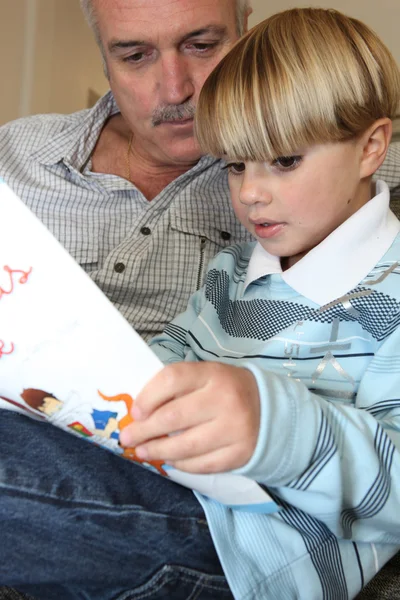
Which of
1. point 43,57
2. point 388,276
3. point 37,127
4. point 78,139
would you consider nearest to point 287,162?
point 388,276

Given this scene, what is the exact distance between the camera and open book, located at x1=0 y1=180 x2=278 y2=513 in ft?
2.05

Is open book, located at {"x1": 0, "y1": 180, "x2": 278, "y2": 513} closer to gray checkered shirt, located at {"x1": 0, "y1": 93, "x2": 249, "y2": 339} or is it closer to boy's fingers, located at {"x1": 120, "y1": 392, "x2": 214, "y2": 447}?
boy's fingers, located at {"x1": 120, "y1": 392, "x2": 214, "y2": 447}

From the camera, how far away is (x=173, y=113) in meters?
1.38

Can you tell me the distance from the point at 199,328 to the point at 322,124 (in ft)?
1.17

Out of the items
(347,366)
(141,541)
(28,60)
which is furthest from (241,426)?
(28,60)

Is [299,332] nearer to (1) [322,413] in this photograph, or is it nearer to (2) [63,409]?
(1) [322,413]

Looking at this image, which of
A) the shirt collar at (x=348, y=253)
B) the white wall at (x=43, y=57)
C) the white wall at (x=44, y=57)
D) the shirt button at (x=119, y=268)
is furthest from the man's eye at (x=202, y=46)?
the white wall at (x=43, y=57)

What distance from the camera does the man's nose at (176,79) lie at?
4.41 feet

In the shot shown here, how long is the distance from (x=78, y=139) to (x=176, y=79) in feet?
0.93

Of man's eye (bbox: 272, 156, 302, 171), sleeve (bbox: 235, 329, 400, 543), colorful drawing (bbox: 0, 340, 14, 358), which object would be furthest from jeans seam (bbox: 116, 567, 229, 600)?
man's eye (bbox: 272, 156, 302, 171)

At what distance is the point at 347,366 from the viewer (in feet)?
2.96

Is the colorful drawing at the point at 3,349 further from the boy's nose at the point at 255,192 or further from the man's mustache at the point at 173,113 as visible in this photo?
the man's mustache at the point at 173,113

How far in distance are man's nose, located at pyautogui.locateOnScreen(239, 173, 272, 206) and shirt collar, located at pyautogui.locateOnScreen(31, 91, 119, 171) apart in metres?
0.58

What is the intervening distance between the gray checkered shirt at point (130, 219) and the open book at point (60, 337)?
666 mm
